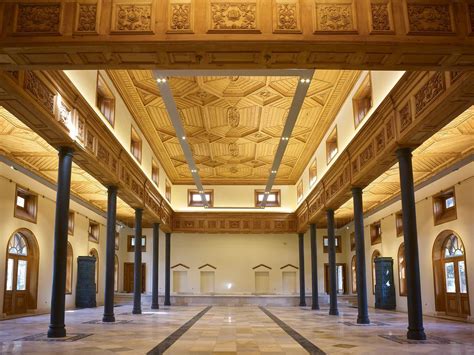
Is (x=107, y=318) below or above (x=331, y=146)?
below

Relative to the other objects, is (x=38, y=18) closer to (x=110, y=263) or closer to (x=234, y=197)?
(x=110, y=263)

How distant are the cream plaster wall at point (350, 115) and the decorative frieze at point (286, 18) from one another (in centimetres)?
483

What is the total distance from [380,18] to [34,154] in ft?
40.8

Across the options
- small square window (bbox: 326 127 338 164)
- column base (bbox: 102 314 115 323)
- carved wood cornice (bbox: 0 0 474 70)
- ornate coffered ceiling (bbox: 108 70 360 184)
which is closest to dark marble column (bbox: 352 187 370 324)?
small square window (bbox: 326 127 338 164)

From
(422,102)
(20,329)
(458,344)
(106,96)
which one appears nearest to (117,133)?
(106,96)

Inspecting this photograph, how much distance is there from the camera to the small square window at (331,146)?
740 inches

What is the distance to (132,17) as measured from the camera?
7.18 meters

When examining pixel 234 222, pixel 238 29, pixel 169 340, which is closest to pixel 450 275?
pixel 169 340

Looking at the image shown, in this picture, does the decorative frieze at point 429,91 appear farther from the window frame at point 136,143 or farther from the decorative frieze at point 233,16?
the window frame at point 136,143

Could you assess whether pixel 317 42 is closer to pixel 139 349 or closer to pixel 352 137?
pixel 139 349

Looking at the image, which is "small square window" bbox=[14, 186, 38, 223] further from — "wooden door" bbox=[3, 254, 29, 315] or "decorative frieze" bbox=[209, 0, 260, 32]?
"decorative frieze" bbox=[209, 0, 260, 32]

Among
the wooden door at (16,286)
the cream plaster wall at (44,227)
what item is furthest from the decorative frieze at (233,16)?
the wooden door at (16,286)

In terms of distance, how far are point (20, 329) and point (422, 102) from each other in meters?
10.8

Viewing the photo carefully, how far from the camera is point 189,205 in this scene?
30734 mm
